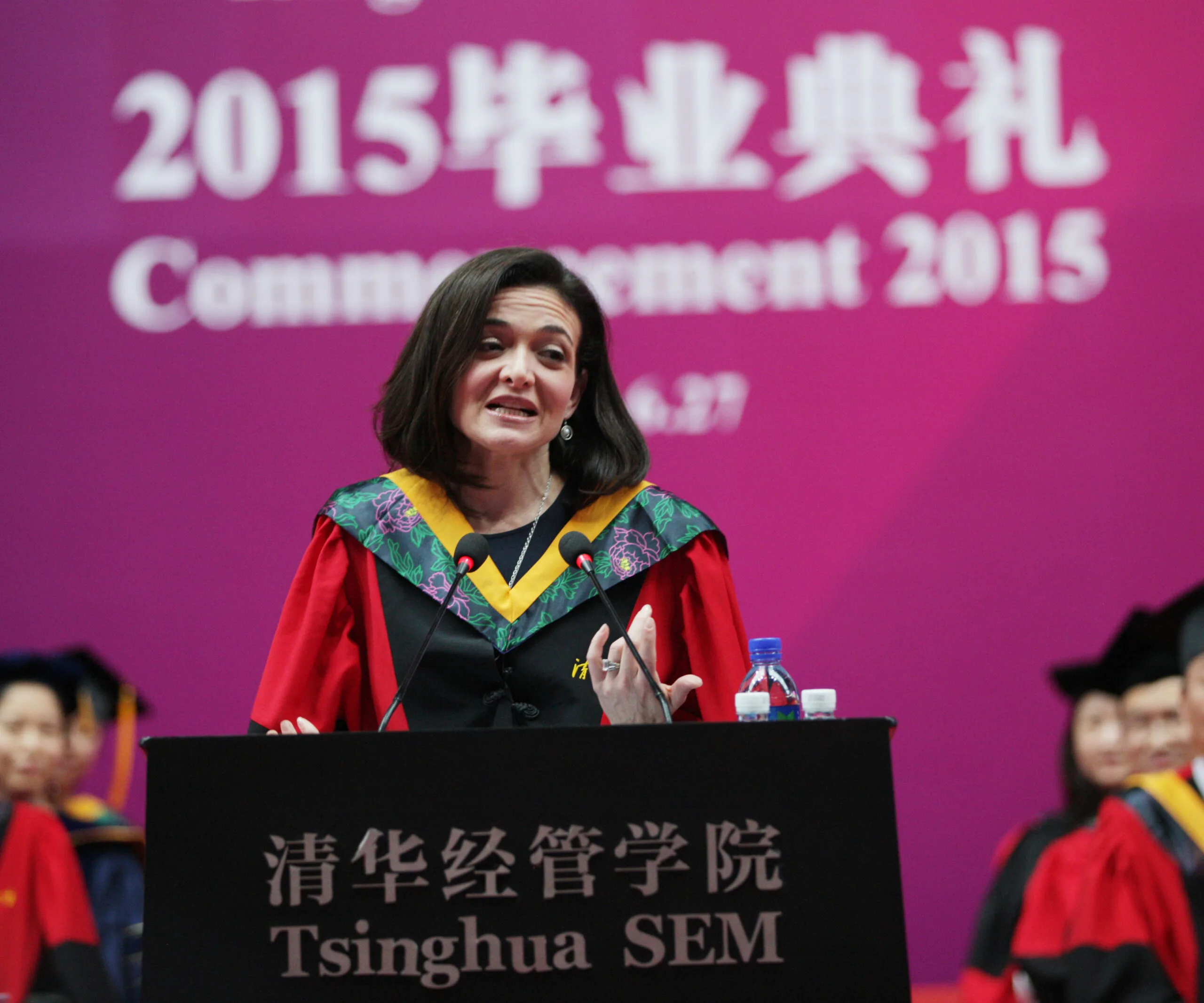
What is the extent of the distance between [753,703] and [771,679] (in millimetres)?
405

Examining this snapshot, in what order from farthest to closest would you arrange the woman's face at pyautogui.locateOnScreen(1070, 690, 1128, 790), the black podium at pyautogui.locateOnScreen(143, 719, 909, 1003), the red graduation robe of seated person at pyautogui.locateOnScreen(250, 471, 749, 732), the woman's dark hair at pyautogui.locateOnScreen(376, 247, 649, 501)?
the woman's face at pyautogui.locateOnScreen(1070, 690, 1128, 790) < the woman's dark hair at pyautogui.locateOnScreen(376, 247, 649, 501) < the red graduation robe of seated person at pyautogui.locateOnScreen(250, 471, 749, 732) < the black podium at pyautogui.locateOnScreen(143, 719, 909, 1003)

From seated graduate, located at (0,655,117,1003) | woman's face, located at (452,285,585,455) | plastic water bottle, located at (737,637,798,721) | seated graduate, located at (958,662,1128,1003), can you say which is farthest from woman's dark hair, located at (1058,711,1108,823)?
seated graduate, located at (0,655,117,1003)

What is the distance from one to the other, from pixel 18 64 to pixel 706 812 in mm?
3661

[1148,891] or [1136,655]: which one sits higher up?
[1136,655]

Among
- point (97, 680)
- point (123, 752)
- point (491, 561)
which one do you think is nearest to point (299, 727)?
point (491, 561)

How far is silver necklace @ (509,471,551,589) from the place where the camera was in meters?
2.29

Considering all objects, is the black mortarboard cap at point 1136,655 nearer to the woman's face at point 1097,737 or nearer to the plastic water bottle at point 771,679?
the woman's face at point 1097,737

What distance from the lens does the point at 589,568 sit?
6.33 ft

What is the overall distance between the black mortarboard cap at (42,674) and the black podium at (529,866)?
287cm

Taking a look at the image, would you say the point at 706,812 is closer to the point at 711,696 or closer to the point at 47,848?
the point at 711,696

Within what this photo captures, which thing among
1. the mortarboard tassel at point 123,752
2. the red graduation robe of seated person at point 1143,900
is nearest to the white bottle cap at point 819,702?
the red graduation robe of seated person at point 1143,900

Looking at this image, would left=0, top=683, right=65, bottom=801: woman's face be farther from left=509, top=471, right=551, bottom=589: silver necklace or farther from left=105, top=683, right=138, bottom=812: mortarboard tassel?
left=509, top=471, right=551, bottom=589: silver necklace

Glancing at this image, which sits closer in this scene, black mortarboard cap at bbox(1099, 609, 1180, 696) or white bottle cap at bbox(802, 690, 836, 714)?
white bottle cap at bbox(802, 690, 836, 714)

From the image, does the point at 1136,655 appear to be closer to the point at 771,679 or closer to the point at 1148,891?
the point at 1148,891
